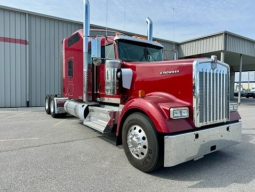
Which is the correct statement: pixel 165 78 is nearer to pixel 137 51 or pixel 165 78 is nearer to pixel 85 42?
pixel 137 51

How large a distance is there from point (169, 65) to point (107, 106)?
242 centimetres

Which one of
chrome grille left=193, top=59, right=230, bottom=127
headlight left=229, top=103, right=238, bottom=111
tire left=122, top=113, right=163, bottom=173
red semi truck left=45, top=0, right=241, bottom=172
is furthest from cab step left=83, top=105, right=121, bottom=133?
headlight left=229, top=103, right=238, bottom=111

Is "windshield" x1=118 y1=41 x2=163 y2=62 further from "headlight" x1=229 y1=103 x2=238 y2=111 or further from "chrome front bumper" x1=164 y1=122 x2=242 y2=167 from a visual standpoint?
"chrome front bumper" x1=164 y1=122 x2=242 y2=167

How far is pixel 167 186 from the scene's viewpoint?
9.80 ft

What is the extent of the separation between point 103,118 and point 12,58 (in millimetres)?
10203

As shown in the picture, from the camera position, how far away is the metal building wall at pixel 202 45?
14.7 meters

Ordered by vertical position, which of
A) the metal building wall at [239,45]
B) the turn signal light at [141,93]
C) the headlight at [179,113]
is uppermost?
the metal building wall at [239,45]

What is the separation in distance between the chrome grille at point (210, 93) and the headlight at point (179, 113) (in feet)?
0.59

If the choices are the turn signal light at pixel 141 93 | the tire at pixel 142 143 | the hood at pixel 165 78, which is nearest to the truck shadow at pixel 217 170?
the tire at pixel 142 143

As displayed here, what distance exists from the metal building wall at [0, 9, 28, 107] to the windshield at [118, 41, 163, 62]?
997 cm

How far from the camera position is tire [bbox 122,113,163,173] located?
128 inches

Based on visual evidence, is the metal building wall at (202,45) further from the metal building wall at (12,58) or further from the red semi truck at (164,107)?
the metal building wall at (12,58)

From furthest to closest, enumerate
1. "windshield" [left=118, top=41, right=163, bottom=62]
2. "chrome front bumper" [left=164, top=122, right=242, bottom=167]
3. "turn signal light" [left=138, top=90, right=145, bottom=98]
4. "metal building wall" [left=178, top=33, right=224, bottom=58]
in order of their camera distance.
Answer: "metal building wall" [left=178, top=33, right=224, bottom=58] → "windshield" [left=118, top=41, right=163, bottom=62] → "turn signal light" [left=138, top=90, right=145, bottom=98] → "chrome front bumper" [left=164, top=122, right=242, bottom=167]

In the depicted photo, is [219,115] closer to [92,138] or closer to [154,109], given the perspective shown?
[154,109]
